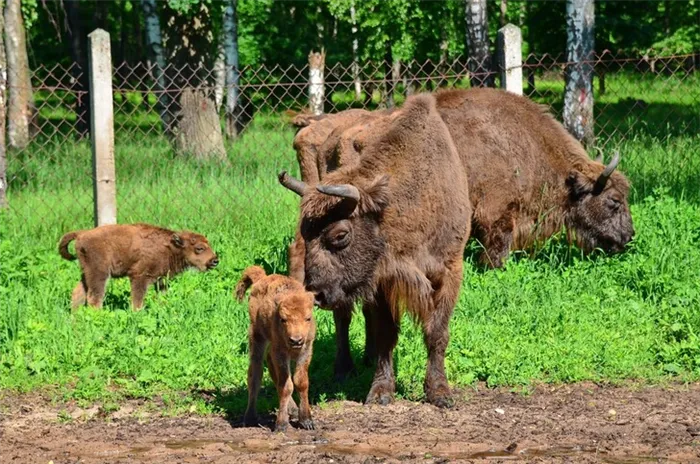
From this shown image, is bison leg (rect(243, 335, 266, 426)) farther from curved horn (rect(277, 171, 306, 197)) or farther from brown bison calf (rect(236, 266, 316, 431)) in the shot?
curved horn (rect(277, 171, 306, 197))

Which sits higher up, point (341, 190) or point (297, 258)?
point (341, 190)

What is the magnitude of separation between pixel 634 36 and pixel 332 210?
2025 cm

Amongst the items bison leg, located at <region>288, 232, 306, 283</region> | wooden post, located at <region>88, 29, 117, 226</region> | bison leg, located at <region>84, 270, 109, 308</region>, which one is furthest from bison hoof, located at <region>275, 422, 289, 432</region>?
wooden post, located at <region>88, 29, 117, 226</region>

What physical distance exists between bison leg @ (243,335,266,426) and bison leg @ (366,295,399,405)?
902mm

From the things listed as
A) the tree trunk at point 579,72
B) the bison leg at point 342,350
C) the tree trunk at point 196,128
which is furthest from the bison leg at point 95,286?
the tree trunk at point 579,72

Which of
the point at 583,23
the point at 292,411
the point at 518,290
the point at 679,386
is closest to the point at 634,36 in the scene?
the point at 583,23

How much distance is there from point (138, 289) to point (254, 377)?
10.2ft

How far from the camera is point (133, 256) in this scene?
928cm

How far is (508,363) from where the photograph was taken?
7.61 meters

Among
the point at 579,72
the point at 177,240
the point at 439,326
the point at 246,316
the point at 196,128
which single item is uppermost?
the point at 579,72

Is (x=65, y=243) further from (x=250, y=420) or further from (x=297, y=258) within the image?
(x=250, y=420)

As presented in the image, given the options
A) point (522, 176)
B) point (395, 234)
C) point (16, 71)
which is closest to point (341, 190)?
point (395, 234)

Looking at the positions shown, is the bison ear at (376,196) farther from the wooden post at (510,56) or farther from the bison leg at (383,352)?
the wooden post at (510,56)

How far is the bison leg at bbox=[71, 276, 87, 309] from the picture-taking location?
9062 millimetres
